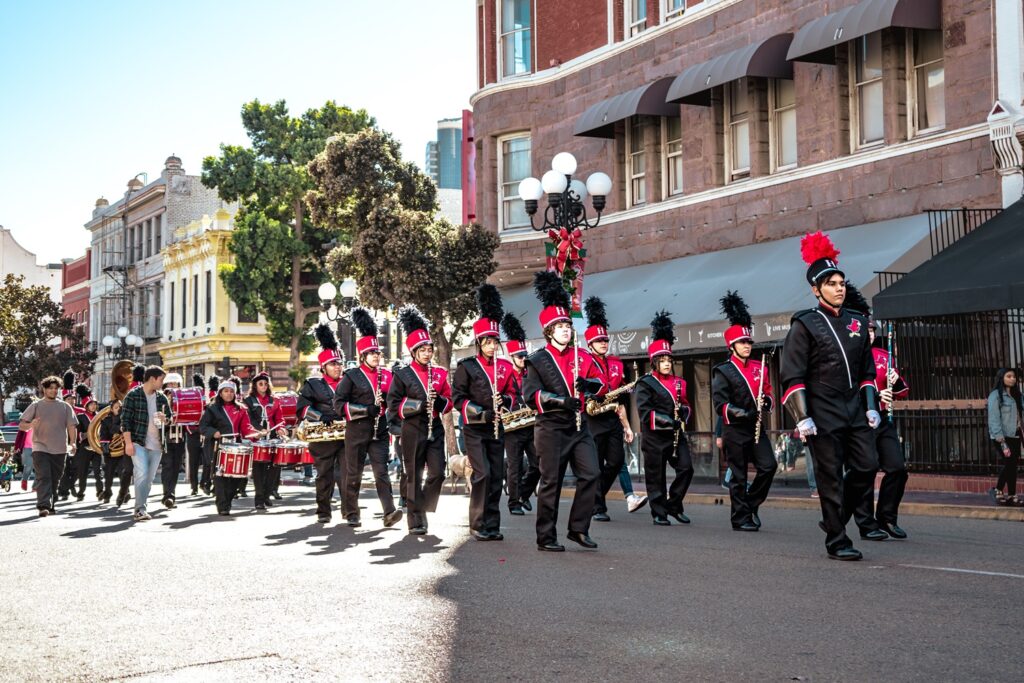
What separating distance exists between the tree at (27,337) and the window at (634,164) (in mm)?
40244

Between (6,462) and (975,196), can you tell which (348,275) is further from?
(975,196)

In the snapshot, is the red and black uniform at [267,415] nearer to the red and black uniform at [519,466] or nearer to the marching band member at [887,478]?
the red and black uniform at [519,466]

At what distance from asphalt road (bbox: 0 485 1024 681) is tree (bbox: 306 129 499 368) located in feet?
54.4

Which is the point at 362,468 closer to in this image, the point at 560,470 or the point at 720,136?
the point at 560,470

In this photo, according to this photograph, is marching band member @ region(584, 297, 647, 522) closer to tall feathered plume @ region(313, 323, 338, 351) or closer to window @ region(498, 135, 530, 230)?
tall feathered plume @ region(313, 323, 338, 351)

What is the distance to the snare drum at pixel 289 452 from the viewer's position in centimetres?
1800

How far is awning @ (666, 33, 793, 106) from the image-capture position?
23.6 meters

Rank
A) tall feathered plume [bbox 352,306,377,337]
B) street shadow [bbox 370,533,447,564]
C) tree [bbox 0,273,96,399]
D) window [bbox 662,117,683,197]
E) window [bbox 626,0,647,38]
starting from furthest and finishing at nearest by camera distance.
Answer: tree [bbox 0,273,96,399] < window [bbox 626,0,647,38] < window [bbox 662,117,683,197] < tall feathered plume [bbox 352,306,377,337] < street shadow [bbox 370,533,447,564]

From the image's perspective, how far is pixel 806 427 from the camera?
10.3 metres

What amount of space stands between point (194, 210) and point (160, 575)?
6053cm

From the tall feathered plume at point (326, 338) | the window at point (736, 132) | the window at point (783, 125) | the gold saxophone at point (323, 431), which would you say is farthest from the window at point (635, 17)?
the gold saxophone at point (323, 431)

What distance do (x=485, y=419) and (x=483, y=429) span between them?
135 mm

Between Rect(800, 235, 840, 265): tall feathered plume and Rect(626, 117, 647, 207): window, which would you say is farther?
Rect(626, 117, 647, 207): window

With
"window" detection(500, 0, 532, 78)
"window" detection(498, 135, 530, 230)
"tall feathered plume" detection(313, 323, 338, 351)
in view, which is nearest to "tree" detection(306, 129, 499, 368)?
"window" detection(498, 135, 530, 230)
